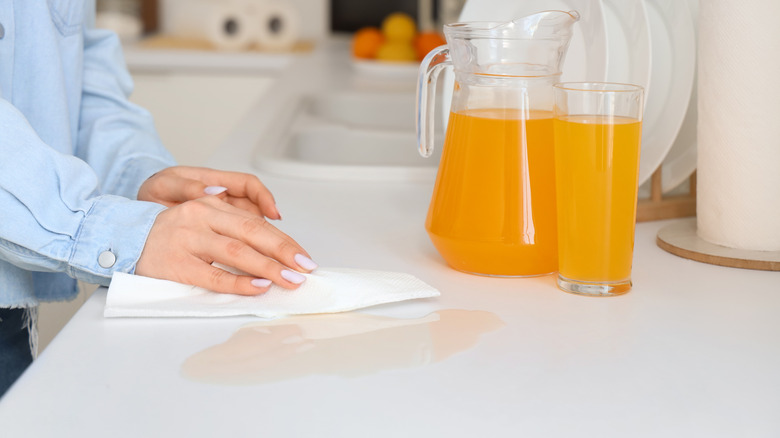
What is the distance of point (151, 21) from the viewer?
3.40 metres

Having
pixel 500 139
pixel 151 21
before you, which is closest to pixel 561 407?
pixel 500 139

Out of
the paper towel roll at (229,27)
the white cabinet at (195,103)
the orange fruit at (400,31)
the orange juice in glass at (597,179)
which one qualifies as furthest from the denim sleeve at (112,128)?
the paper towel roll at (229,27)

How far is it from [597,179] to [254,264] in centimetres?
28

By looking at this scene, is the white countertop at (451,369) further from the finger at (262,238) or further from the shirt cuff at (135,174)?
the shirt cuff at (135,174)

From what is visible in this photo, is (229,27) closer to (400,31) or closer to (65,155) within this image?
(400,31)

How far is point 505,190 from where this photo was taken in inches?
28.2

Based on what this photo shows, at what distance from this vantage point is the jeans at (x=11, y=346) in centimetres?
103

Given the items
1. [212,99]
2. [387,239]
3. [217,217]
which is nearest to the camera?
[217,217]

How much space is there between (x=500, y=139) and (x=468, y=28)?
10 cm

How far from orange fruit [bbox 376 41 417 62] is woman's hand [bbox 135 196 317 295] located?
5.85 ft

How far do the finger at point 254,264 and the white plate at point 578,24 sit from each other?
16.4 inches

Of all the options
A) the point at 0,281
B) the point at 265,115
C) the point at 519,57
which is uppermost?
the point at 519,57

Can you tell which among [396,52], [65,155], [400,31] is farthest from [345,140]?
[400,31]

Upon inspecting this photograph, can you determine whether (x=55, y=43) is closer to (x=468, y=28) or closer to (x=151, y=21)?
(x=468, y=28)
